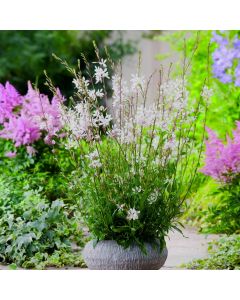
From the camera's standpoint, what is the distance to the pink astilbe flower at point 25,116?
179 inches

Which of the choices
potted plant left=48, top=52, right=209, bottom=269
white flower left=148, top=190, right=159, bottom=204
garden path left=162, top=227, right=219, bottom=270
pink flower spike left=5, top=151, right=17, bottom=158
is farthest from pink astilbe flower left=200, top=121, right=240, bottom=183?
pink flower spike left=5, top=151, right=17, bottom=158

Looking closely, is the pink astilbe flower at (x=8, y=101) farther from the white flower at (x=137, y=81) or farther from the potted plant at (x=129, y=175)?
the white flower at (x=137, y=81)

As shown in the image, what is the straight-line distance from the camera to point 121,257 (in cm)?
306

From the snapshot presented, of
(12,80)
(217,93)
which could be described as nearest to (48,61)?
(12,80)

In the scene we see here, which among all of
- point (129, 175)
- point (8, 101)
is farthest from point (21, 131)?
point (129, 175)

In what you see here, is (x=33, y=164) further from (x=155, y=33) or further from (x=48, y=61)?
(x=155, y=33)

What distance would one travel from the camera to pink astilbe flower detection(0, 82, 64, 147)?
4543 millimetres

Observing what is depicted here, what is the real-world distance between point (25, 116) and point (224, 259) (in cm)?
182

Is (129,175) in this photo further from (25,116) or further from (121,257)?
(25,116)

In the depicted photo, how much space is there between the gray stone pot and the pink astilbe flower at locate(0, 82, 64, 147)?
5.07ft

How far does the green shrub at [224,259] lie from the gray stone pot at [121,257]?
2.51 feet

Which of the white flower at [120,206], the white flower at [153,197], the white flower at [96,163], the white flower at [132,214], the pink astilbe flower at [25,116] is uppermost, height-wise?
the pink astilbe flower at [25,116]

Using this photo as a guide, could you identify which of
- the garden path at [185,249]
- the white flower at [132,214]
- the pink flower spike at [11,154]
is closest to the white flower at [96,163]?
the white flower at [132,214]

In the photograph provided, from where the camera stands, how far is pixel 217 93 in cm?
572
